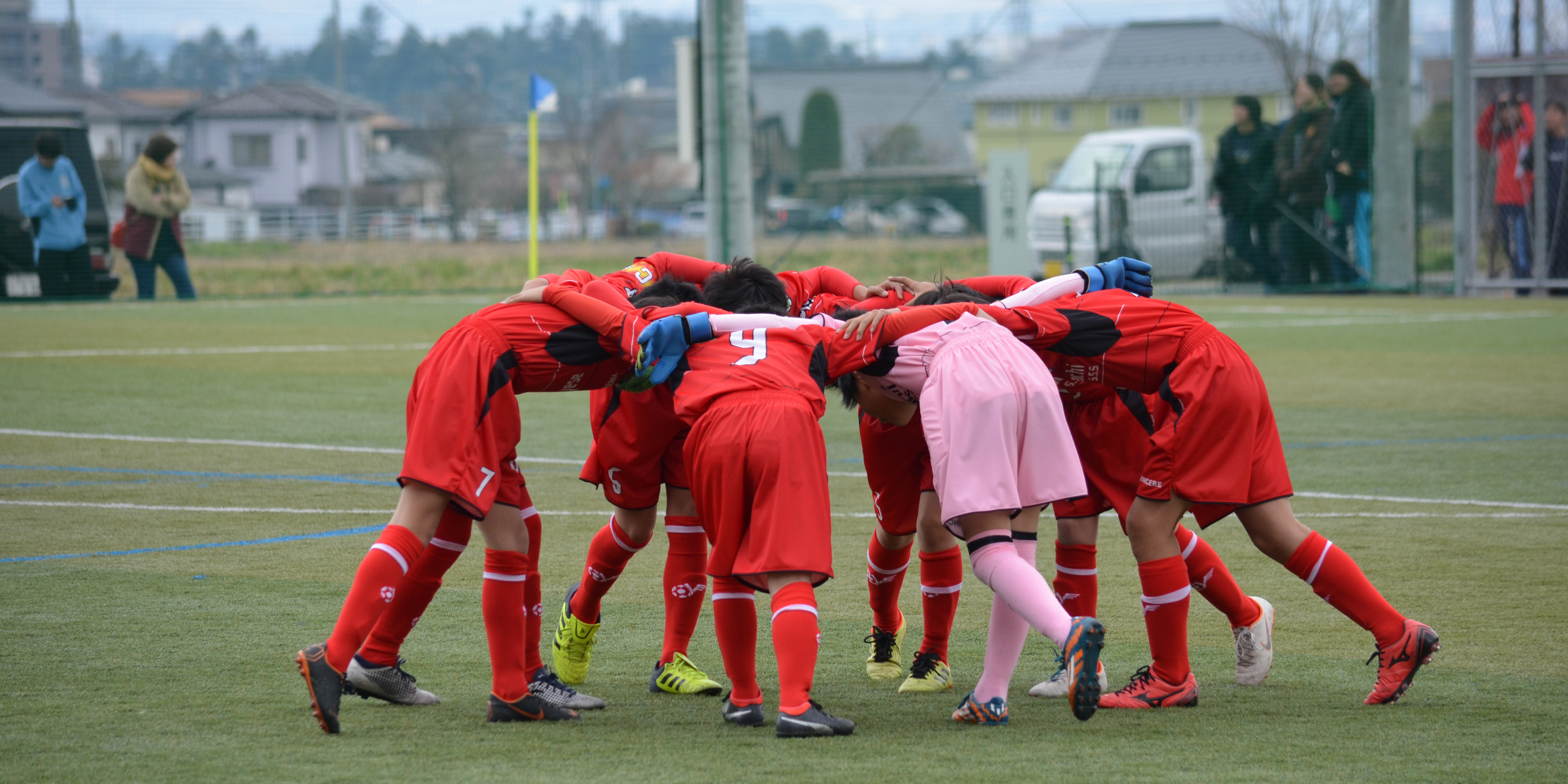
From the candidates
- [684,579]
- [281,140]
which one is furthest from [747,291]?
[281,140]

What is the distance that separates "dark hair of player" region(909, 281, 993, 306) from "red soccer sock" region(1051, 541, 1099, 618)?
0.76 meters

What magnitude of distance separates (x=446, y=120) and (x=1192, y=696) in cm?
2629

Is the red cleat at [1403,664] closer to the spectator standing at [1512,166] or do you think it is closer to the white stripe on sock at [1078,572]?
the white stripe on sock at [1078,572]

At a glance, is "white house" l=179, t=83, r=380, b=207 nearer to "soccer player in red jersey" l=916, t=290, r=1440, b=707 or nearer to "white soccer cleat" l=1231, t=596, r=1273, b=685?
"soccer player in red jersey" l=916, t=290, r=1440, b=707

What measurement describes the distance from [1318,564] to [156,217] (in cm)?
1674

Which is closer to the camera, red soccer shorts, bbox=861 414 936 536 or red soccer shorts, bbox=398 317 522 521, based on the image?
red soccer shorts, bbox=398 317 522 521

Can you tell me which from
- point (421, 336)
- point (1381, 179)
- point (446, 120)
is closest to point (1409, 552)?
point (421, 336)

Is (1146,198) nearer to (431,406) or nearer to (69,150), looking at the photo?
(69,150)

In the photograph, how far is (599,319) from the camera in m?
4.01

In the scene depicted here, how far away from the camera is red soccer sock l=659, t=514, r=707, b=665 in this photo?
167 inches

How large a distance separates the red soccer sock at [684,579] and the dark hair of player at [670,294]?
632mm

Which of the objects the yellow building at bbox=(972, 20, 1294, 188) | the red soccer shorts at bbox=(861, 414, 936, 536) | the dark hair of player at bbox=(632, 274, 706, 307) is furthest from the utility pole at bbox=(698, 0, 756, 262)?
the yellow building at bbox=(972, 20, 1294, 188)

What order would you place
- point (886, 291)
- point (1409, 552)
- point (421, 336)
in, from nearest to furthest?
point (886, 291) < point (1409, 552) < point (421, 336)

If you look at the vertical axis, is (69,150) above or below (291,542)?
above
